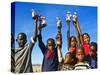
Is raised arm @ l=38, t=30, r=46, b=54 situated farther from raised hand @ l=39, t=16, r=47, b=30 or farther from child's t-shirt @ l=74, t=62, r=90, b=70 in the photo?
child's t-shirt @ l=74, t=62, r=90, b=70

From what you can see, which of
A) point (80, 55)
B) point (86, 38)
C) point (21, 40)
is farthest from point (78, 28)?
point (21, 40)

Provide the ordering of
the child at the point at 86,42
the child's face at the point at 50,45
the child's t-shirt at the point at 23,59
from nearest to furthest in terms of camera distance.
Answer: the child's t-shirt at the point at 23,59 < the child's face at the point at 50,45 < the child at the point at 86,42

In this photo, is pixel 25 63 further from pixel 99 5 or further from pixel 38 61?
pixel 99 5

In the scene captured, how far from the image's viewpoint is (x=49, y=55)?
1.72 metres

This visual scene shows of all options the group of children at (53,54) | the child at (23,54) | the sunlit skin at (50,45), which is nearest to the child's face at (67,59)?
the group of children at (53,54)

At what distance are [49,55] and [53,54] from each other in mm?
34

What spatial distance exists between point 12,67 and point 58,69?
34 cm

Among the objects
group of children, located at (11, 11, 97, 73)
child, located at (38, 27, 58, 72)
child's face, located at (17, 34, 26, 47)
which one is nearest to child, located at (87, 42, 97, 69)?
group of children, located at (11, 11, 97, 73)

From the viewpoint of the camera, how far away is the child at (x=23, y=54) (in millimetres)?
1603

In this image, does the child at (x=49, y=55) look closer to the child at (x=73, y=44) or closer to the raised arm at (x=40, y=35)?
the raised arm at (x=40, y=35)

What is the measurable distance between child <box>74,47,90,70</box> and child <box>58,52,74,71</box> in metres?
0.05

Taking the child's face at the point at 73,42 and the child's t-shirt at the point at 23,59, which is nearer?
the child's t-shirt at the point at 23,59

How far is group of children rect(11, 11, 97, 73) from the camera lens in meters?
1.62

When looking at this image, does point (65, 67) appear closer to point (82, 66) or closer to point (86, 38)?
point (82, 66)
